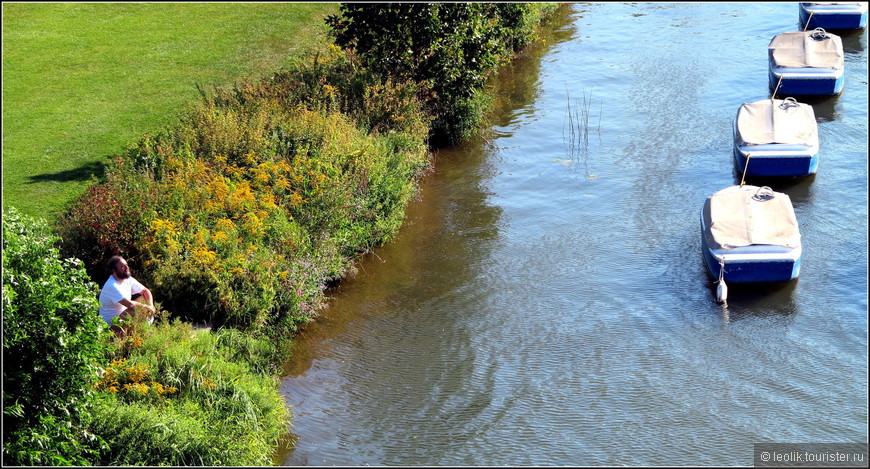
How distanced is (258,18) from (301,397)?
19.3 metres

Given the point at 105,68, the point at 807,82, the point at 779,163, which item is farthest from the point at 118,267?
the point at 807,82

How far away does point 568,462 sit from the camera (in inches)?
487

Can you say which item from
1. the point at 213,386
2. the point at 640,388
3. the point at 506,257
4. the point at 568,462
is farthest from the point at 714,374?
the point at 213,386

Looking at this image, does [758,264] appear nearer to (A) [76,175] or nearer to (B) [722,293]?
(B) [722,293]

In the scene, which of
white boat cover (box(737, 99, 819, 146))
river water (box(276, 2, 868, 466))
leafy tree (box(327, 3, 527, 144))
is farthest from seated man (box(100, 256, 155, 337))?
white boat cover (box(737, 99, 819, 146))

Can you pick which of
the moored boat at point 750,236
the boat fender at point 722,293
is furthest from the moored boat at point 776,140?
the boat fender at point 722,293

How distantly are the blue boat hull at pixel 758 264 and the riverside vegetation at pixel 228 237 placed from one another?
7132 millimetres

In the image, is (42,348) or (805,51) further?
(805,51)

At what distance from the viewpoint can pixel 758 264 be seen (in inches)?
671

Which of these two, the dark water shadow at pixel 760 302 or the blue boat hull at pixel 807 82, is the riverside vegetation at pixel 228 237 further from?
the blue boat hull at pixel 807 82

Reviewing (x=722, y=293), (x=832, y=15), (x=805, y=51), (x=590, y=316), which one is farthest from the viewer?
(x=832, y=15)

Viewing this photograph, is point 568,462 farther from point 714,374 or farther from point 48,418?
point 48,418

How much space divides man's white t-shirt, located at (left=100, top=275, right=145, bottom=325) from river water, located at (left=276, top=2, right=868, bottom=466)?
10.1 feet

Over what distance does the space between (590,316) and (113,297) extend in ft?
28.7
